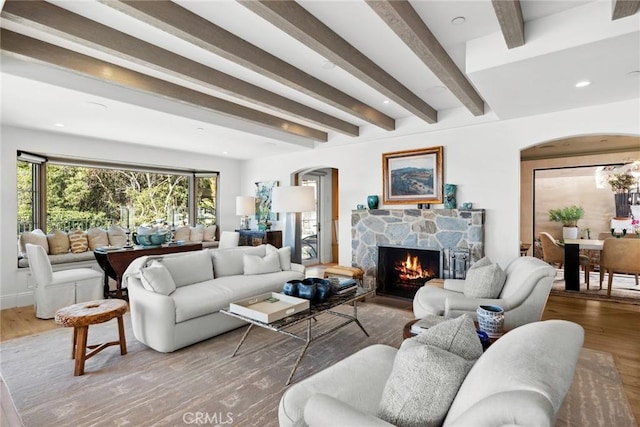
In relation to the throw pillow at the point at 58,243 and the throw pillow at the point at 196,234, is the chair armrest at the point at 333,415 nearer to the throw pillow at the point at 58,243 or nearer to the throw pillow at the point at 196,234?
the throw pillow at the point at 58,243

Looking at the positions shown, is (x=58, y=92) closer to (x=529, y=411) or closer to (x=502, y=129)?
(x=529, y=411)

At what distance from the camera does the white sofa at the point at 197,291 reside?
114 inches

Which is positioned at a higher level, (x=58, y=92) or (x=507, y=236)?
(x=58, y=92)

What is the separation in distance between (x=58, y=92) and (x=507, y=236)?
17.2 feet

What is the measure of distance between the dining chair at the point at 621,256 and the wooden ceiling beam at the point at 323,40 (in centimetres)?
382

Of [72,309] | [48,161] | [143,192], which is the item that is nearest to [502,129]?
[72,309]

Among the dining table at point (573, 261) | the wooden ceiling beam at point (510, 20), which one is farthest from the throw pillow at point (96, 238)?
the dining table at point (573, 261)

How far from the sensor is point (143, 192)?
21.2ft

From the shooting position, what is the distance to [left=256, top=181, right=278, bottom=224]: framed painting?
6844 millimetres

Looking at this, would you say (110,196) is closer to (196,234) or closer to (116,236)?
(116,236)

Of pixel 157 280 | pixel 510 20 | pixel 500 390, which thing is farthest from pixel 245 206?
pixel 500 390

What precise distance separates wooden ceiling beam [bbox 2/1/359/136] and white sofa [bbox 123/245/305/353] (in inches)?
73.4

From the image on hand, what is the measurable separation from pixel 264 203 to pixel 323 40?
485 cm

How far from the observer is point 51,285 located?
3.89 metres
